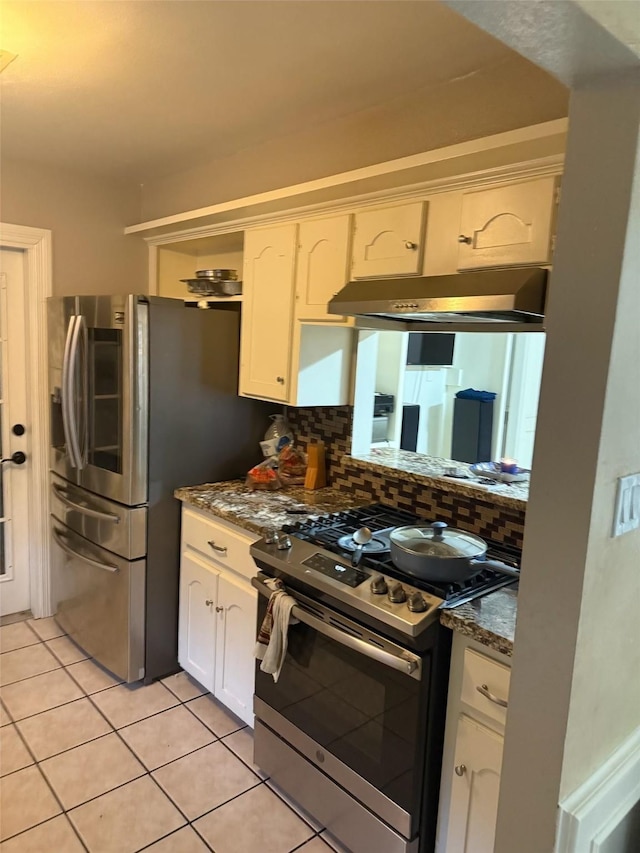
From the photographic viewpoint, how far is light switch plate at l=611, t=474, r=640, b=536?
1.12m

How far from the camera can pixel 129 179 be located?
127 inches

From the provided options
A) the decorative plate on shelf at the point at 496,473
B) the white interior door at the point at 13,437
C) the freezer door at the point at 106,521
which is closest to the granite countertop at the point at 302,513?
the freezer door at the point at 106,521

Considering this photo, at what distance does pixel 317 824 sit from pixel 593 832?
3.51 ft

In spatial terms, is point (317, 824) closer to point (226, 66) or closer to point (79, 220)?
point (226, 66)

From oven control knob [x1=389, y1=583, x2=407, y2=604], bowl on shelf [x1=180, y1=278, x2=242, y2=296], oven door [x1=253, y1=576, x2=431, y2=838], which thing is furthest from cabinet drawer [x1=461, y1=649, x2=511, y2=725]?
bowl on shelf [x1=180, y1=278, x2=242, y2=296]

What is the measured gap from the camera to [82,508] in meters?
2.73

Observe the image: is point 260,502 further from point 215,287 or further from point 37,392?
point 37,392

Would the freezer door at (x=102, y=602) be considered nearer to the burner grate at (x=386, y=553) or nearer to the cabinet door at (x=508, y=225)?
the burner grate at (x=386, y=553)

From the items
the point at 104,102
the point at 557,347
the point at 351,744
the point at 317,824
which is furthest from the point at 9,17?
the point at 317,824

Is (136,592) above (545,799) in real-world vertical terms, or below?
below

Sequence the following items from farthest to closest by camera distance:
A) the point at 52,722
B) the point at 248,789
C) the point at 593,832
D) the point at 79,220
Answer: the point at 79,220 < the point at 52,722 < the point at 248,789 < the point at 593,832

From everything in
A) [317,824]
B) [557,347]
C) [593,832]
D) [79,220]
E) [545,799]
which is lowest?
[317,824]

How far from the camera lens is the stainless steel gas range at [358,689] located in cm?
160

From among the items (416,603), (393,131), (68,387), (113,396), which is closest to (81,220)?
(68,387)
